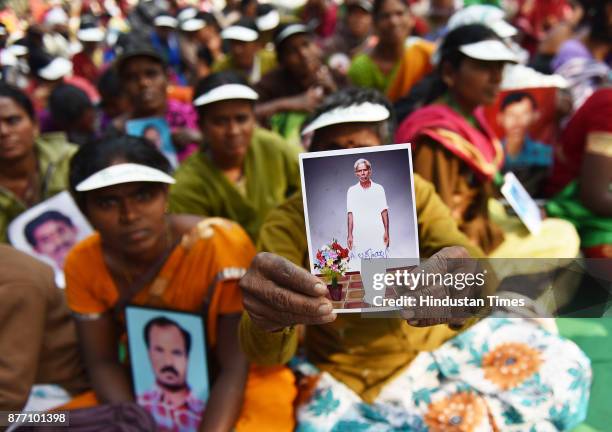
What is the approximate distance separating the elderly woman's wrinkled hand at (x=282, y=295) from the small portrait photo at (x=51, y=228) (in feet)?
5.38

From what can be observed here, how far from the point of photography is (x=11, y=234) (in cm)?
256

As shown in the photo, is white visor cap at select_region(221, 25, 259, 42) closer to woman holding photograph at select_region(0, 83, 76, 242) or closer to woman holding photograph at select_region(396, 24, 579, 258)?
woman holding photograph at select_region(0, 83, 76, 242)

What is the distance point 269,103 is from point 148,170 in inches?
89.5

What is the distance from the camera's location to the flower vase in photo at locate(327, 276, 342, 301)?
1.08 meters

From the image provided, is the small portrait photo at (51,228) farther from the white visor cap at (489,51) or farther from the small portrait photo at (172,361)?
the white visor cap at (489,51)

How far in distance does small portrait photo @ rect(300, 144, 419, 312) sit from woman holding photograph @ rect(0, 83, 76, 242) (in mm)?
2237

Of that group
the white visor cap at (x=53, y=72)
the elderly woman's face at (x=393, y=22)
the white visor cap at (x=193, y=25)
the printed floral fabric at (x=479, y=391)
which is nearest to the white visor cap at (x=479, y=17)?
the elderly woman's face at (x=393, y=22)

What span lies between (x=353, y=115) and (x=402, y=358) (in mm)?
795

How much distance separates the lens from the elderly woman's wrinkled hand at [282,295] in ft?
3.56

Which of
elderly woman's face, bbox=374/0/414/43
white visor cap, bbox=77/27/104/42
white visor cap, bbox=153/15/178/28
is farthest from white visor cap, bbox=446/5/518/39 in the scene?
white visor cap, bbox=77/27/104/42

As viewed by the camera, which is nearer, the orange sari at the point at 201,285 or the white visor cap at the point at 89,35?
the orange sari at the point at 201,285

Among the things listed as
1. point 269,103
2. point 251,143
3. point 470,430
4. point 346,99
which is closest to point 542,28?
point 269,103

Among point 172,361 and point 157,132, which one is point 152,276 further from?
point 157,132

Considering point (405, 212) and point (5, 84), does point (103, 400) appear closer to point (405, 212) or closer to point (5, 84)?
point (405, 212)
